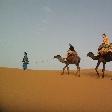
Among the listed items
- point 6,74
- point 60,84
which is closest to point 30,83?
point 60,84

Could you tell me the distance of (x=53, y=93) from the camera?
1082cm

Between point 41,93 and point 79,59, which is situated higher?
point 79,59

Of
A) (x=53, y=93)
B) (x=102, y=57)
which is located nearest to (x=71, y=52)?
(x=102, y=57)

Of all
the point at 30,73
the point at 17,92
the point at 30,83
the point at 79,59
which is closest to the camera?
the point at 17,92

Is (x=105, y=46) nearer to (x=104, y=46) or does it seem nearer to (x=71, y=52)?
(x=104, y=46)

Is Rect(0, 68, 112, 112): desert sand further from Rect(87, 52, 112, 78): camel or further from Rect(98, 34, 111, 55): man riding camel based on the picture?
Rect(98, 34, 111, 55): man riding camel

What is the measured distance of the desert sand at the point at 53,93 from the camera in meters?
9.77

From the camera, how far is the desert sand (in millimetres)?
9766

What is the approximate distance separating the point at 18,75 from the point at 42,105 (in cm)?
326

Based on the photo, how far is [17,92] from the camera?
10695mm

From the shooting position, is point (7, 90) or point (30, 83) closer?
point (7, 90)

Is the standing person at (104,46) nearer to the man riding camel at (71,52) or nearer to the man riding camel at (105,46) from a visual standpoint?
the man riding camel at (105,46)

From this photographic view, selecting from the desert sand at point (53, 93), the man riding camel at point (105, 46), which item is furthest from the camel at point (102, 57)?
the desert sand at point (53, 93)

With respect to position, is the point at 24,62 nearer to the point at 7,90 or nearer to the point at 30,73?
the point at 30,73
